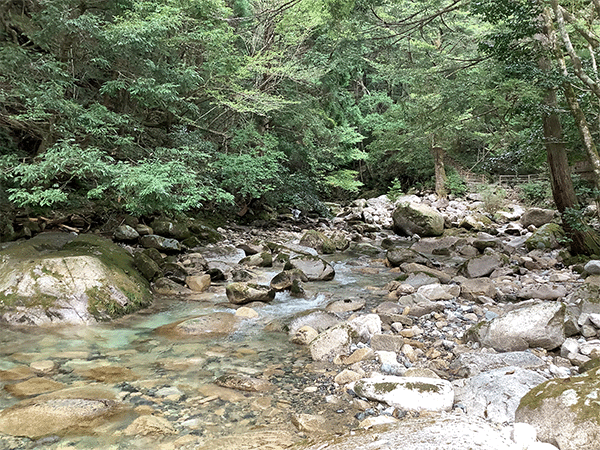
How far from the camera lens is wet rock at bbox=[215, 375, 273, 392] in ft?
12.0

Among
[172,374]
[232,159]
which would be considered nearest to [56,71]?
[172,374]

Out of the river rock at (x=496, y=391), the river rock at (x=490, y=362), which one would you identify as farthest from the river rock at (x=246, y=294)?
the river rock at (x=496, y=391)

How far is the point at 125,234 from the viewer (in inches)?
379

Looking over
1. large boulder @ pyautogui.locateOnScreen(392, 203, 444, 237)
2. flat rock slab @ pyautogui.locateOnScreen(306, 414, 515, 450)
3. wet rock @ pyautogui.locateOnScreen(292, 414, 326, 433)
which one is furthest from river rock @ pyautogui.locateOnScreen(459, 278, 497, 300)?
large boulder @ pyautogui.locateOnScreen(392, 203, 444, 237)

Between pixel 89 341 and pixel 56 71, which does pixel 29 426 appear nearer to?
pixel 89 341

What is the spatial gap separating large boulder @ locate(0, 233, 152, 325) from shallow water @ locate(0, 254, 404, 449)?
9.7 inches

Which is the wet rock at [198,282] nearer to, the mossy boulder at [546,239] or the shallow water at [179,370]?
the shallow water at [179,370]

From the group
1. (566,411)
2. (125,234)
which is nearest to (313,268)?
(125,234)

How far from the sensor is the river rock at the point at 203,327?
514cm

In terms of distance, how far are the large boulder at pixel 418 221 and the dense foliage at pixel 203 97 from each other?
3323 millimetres

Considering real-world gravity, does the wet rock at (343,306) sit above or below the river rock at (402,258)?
above

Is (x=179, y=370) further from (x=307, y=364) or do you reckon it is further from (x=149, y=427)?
(x=307, y=364)

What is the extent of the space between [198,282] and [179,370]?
344cm

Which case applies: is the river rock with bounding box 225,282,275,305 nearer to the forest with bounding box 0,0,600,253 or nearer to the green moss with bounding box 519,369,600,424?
the forest with bounding box 0,0,600,253
